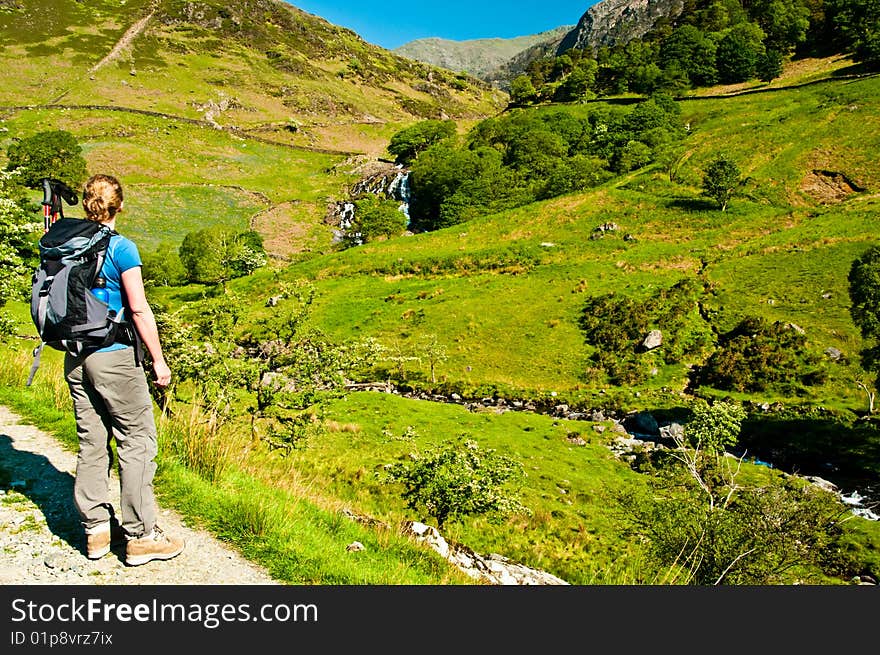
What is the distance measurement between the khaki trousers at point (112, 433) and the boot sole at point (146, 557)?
247mm

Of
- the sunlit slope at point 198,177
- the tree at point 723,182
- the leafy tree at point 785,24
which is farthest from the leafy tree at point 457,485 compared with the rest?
the leafy tree at point 785,24

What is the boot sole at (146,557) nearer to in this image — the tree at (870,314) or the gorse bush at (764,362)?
the tree at (870,314)

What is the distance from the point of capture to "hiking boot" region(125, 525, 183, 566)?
5.73m

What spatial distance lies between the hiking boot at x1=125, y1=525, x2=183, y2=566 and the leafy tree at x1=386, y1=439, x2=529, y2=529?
14057 millimetres

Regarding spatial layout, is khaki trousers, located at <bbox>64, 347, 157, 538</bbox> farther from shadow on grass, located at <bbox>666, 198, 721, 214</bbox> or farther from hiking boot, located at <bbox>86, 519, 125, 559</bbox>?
shadow on grass, located at <bbox>666, 198, 721, 214</bbox>

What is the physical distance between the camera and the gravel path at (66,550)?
18.2 feet

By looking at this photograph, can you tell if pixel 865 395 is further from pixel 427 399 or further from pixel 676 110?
pixel 676 110

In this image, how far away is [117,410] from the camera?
230 inches

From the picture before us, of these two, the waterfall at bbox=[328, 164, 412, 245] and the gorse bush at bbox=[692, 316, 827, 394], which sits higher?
the waterfall at bbox=[328, 164, 412, 245]

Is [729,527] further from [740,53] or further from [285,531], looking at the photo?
[740,53]

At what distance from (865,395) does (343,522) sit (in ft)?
126

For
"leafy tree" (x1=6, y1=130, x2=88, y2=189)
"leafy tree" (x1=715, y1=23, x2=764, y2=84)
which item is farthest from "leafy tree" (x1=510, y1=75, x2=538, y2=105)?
"leafy tree" (x1=6, y1=130, x2=88, y2=189)

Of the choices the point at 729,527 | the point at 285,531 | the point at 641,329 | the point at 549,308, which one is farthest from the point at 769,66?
the point at 285,531

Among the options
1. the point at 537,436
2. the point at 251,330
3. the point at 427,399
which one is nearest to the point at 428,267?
the point at 251,330
